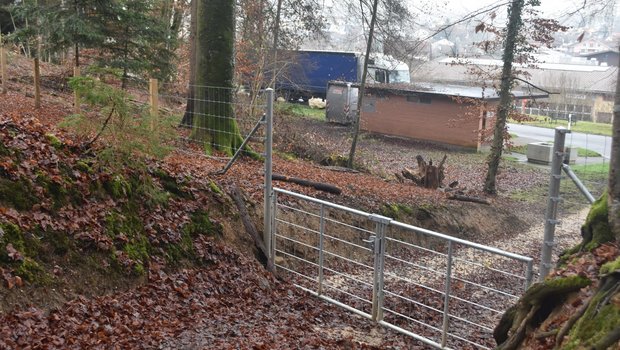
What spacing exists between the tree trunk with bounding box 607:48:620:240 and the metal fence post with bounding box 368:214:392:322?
7.59ft

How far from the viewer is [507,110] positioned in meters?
18.0

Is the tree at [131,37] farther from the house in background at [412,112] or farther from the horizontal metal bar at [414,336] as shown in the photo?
the house in background at [412,112]

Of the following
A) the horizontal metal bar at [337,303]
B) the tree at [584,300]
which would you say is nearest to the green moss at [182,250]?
the horizontal metal bar at [337,303]

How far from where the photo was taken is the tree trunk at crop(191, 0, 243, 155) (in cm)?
1183

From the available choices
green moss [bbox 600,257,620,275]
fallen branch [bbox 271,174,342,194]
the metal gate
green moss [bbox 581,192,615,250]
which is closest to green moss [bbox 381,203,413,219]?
the metal gate

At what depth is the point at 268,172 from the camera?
314 inches

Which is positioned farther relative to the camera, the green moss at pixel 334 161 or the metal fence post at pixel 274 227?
the green moss at pixel 334 161

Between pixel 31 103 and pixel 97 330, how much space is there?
10.3 m

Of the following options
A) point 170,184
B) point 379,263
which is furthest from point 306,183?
point 379,263

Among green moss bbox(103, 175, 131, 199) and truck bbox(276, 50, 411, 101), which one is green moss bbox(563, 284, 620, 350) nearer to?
green moss bbox(103, 175, 131, 199)

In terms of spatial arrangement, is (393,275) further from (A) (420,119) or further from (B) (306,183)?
(A) (420,119)

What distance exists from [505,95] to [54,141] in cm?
1411

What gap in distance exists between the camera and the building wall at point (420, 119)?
28.5 metres

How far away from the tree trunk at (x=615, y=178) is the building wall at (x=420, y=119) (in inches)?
900
